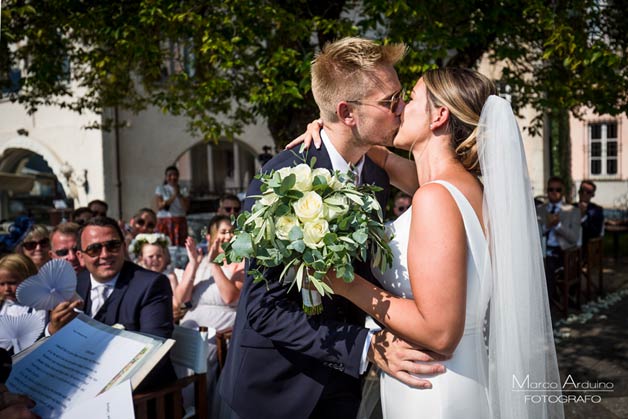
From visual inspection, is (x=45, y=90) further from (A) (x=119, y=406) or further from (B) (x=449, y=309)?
(B) (x=449, y=309)

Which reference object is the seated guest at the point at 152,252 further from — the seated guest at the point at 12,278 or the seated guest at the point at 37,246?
the seated guest at the point at 12,278

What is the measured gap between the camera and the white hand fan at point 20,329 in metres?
2.92

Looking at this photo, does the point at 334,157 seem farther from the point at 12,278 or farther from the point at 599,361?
the point at 599,361

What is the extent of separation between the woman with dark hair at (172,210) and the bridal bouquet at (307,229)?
→ 28.5 feet

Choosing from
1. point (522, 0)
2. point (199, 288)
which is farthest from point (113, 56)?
point (522, 0)

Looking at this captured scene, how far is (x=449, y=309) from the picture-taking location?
1956mm

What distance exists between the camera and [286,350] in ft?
7.38

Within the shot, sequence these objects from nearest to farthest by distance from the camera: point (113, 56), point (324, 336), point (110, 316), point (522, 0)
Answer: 1. point (324, 336)
2. point (110, 316)
3. point (522, 0)
4. point (113, 56)

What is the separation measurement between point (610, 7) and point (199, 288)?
333 inches

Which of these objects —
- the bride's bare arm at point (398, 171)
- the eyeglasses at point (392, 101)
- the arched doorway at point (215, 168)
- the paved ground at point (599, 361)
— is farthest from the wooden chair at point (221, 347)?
the arched doorway at point (215, 168)

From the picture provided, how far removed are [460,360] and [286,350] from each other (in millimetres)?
696

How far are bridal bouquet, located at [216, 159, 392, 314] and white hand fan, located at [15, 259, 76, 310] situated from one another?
Answer: 52.6 inches

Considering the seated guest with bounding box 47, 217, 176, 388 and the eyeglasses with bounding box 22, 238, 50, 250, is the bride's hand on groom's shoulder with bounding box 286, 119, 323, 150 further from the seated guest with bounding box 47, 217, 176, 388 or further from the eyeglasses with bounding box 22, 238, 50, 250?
the eyeglasses with bounding box 22, 238, 50, 250

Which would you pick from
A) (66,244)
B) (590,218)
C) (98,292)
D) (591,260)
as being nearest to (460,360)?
(98,292)
